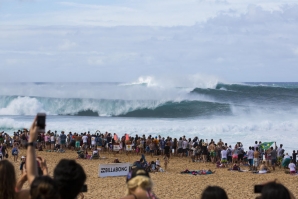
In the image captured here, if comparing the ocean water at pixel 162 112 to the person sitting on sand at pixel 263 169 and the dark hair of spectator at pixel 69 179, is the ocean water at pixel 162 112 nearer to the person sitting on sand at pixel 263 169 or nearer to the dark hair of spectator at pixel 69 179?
the person sitting on sand at pixel 263 169

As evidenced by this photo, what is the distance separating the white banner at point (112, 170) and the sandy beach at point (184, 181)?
31cm

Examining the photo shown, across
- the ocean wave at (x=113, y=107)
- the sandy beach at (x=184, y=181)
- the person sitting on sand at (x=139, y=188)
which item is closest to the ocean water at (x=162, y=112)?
the ocean wave at (x=113, y=107)

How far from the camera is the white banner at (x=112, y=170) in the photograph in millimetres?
17833

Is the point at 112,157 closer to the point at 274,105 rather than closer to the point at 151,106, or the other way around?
the point at 151,106

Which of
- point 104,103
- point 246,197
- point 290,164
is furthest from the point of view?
point 104,103

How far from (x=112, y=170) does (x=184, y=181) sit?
245cm

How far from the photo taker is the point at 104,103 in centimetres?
5941

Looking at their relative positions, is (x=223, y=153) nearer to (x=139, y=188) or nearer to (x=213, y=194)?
(x=139, y=188)

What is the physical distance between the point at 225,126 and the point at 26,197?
32.6m

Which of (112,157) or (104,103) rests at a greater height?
(104,103)

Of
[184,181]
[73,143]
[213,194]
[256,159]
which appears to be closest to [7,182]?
[213,194]

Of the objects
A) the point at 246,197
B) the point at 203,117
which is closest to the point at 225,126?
the point at 203,117

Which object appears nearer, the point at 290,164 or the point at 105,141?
the point at 290,164

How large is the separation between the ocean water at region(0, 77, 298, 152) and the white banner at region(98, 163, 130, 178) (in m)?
11.0
